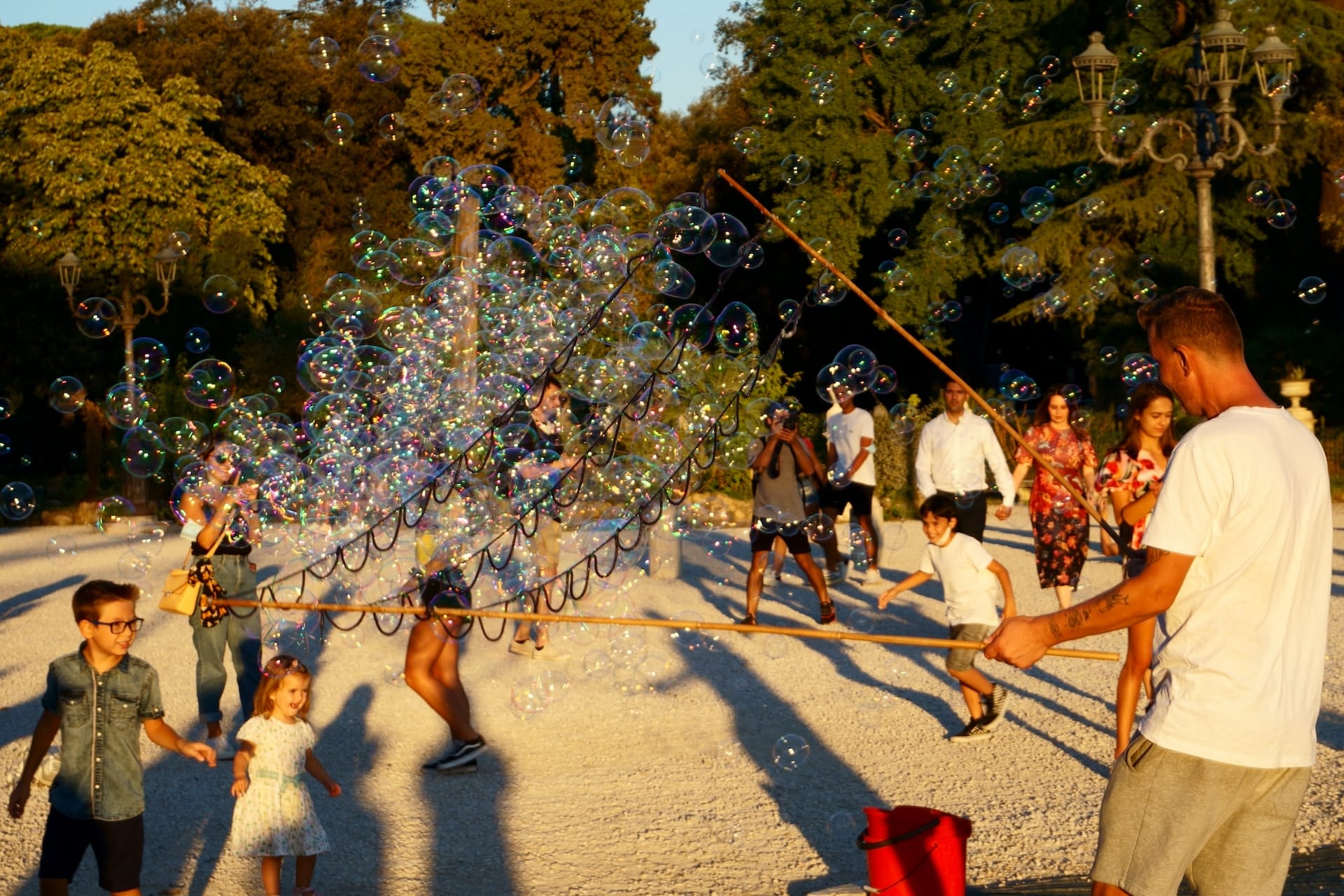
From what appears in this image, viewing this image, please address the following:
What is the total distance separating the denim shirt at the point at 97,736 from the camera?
4.26 m

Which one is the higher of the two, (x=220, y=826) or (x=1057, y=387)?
(x=1057, y=387)

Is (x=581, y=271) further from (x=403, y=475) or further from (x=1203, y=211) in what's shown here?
(x=1203, y=211)

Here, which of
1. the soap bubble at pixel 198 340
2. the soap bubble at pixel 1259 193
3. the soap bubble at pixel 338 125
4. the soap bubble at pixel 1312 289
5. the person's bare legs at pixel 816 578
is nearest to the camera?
the person's bare legs at pixel 816 578

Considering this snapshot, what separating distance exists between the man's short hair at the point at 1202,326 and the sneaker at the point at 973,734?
4.13 metres

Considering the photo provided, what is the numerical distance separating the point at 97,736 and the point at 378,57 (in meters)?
6.84

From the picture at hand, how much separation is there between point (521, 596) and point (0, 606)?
7.31m

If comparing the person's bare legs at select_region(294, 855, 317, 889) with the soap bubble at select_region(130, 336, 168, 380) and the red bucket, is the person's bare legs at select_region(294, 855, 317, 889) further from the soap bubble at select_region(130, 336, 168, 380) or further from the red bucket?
the soap bubble at select_region(130, 336, 168, 380)

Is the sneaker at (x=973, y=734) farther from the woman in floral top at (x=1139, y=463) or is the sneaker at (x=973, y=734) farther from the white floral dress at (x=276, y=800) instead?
the white floral dress at (x=276, y=800)

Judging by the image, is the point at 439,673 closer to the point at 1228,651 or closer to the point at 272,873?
the point at 272,873

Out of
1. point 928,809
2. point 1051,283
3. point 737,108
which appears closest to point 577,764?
point 928,809

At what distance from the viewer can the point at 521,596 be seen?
24.5 ft

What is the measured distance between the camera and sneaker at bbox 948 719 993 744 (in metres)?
7.00

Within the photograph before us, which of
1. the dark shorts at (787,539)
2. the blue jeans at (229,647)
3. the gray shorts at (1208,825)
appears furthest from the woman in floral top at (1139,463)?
the blue jeans at (229,647)

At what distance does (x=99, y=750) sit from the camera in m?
4.29
